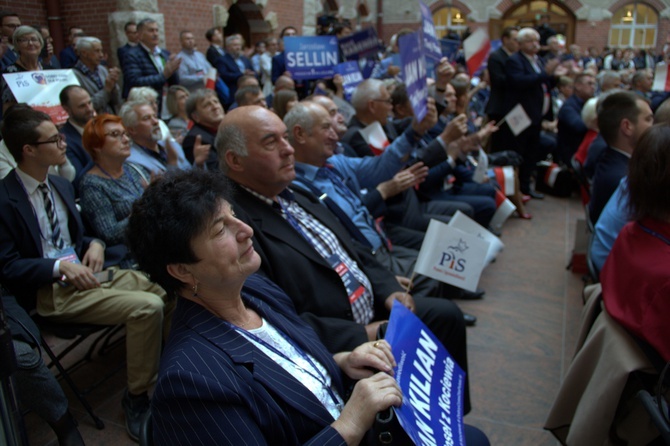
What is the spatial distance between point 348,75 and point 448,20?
19.1 metres

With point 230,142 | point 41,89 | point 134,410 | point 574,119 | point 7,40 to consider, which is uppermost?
point 7,40

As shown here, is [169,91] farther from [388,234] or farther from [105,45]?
[388,234]

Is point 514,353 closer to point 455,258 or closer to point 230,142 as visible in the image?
point 455,258

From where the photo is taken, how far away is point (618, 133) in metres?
3.04

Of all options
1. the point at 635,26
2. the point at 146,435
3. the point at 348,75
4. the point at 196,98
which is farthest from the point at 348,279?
the point at 635,26

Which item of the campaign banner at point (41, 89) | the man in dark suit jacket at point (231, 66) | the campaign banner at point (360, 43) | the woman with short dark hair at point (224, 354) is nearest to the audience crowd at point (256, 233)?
the woman with short dark hair at point (224, 354)

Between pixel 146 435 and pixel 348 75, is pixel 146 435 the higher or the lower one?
the lower one

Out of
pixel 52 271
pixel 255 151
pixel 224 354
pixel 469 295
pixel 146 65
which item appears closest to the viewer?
pixel 224 354

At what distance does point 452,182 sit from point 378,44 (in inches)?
101

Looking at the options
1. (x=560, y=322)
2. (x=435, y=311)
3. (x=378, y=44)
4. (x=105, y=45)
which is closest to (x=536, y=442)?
(x=435, y=311)

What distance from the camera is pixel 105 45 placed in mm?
7180

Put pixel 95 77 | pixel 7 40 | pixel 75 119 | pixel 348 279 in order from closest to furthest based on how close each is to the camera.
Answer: pixel 348 279 → pixel 7 40 → pixel 75 119 → pixel 95 77

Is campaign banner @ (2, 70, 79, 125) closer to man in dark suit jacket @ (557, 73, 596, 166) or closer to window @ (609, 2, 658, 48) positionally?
man in dark suit jacket @ (557, 73, 596, 166)

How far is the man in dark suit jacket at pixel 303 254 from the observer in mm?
2080
